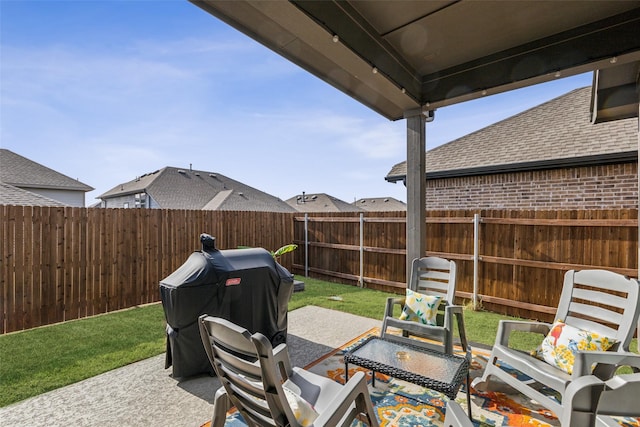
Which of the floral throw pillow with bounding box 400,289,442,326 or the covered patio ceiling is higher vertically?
the covered patio ceiling

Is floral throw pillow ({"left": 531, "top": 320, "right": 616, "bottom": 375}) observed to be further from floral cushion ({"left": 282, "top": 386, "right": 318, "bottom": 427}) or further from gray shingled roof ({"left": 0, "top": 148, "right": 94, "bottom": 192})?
gray shingled roof ({"left": 0, "top": 148, "right": 94, "bottom": 192})

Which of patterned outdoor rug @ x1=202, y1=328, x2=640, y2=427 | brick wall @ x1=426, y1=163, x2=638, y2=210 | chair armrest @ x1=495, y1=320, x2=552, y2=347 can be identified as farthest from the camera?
brick wall @ x1=426, y1=163, x2=638, y2=210

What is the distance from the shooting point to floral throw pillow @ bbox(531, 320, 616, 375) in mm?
2367

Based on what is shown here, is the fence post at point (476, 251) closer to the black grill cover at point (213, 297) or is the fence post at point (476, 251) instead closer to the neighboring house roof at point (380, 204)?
the black grill cover at point (213, 297)

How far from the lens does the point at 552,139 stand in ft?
21.7

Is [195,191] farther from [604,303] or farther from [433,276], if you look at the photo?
[604,303]

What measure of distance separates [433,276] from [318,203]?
19889mm

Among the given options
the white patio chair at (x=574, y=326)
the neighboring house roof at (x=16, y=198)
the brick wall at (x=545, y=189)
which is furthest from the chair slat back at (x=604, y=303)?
the neighboring house roof at (x=16, y=198)

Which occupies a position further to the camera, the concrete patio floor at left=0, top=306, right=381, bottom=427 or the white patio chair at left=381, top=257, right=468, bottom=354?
the white patio chair at left=381, top=257, right=468, bottom=354

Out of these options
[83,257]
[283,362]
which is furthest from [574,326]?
[83,257]

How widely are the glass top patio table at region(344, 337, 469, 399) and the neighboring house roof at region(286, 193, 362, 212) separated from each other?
19.6 metres

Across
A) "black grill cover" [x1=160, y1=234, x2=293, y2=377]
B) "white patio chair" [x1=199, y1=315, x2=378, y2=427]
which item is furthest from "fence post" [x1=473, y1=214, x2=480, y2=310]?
"white patio chair" [x1=199, y1=315, x2=378, y2=427]

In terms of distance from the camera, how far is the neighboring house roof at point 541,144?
18.6ft

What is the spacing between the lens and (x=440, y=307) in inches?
139
